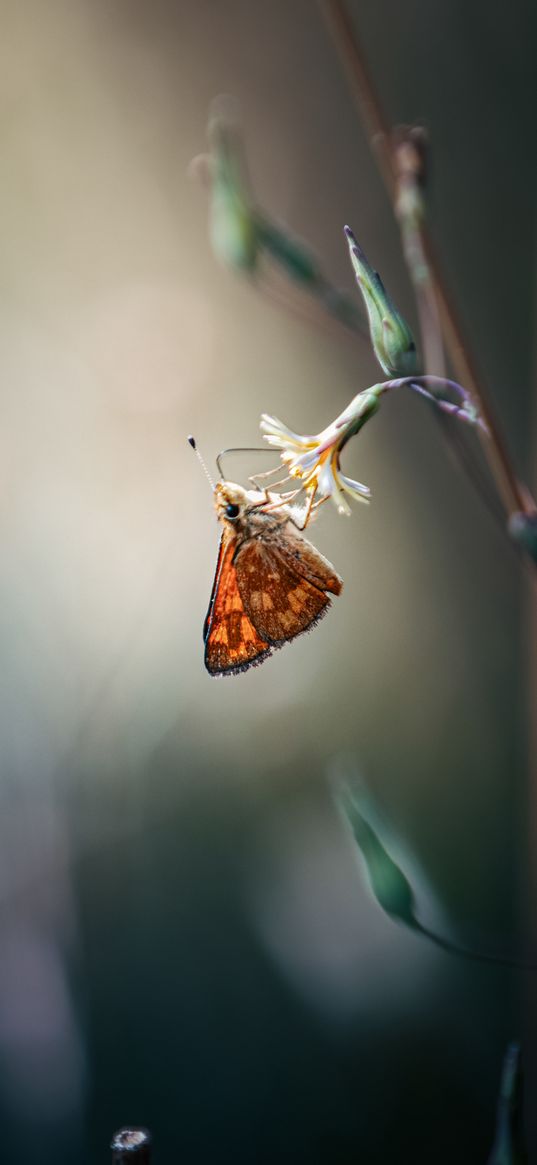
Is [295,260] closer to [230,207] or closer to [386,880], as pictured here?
[230,207]

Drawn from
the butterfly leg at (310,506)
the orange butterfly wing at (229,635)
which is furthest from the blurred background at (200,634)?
the butterfly leg at (310,506)

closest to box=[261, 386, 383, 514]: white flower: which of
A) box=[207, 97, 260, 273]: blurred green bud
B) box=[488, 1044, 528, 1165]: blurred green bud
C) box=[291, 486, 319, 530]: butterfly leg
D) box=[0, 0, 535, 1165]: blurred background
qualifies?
box=[291, 486, 319, 530]: butterfly leg

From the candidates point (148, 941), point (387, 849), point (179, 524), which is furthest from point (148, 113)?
point (148, 941)

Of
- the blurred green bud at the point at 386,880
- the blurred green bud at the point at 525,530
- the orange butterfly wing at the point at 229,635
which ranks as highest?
the orange butterfly wing at the point at 229,635

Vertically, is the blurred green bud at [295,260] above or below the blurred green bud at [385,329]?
above

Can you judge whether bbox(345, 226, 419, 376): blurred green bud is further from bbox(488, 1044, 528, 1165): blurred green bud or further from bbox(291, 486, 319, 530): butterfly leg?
bbox(488, 1044, 528, 1165): blurred green bud

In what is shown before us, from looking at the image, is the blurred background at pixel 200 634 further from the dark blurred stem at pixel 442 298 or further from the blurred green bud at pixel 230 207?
the dark blurred stem at pixel 442 298

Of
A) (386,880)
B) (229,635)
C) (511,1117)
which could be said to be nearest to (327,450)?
(229,635)
